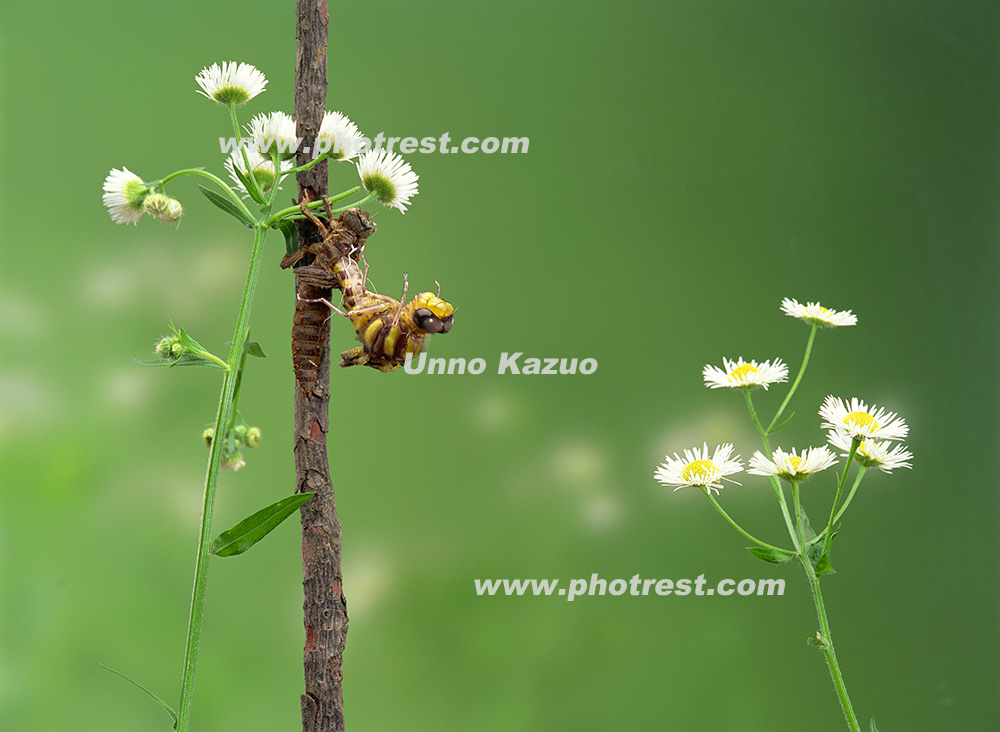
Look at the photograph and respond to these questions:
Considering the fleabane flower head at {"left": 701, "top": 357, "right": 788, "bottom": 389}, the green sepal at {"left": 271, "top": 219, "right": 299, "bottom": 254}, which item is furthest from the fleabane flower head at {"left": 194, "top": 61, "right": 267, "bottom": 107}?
the fleabane flower head at {"left": 701, "top": 357, "right": 788, "bottom": 389}

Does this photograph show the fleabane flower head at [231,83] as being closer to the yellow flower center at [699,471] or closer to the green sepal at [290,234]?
the green sepal at [290,234]

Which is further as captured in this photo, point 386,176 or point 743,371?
point 743,371

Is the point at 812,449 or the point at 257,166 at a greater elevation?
the point at 257,166

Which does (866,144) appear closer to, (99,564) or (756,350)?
(756,350)

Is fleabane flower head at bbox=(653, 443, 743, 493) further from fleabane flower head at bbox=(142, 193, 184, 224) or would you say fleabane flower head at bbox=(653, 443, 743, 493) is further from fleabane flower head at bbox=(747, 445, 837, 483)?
fleabane flower head at bbox=(142, 193, 184, 224)

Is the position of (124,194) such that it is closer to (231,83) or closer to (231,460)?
(231,83)

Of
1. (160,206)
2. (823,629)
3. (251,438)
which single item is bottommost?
(823,629)

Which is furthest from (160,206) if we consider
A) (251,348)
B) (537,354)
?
Result: (537,354)
